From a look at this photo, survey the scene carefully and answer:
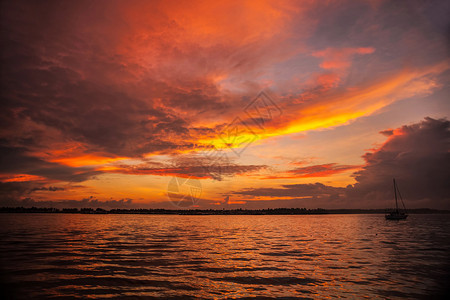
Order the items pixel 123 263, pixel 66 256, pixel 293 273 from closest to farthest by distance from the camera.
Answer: pixel 293 273 < pixel 123 263 < pixel 66 256

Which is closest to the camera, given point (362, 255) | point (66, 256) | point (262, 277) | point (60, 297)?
point (60, 297)

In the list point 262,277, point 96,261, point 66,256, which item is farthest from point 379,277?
point 66,256

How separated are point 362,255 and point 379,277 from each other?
1196 cm

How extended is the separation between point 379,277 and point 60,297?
23.3 metres

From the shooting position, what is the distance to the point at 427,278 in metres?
22.3

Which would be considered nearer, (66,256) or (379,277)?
(379,277)

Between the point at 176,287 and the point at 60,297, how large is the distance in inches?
273

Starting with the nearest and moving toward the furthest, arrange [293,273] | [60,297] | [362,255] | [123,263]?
[60,297], [293,273], [123,263], [362,255]

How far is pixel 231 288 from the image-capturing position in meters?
18.2

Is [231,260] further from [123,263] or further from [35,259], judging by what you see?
[35,259]

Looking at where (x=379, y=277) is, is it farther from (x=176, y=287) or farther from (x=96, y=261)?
(x=96, y=261)

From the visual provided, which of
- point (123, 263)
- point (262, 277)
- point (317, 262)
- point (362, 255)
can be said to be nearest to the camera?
point (262, 277)

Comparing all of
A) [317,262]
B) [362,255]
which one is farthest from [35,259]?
[362,255]

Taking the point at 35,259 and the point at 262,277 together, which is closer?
the point at 262,277
